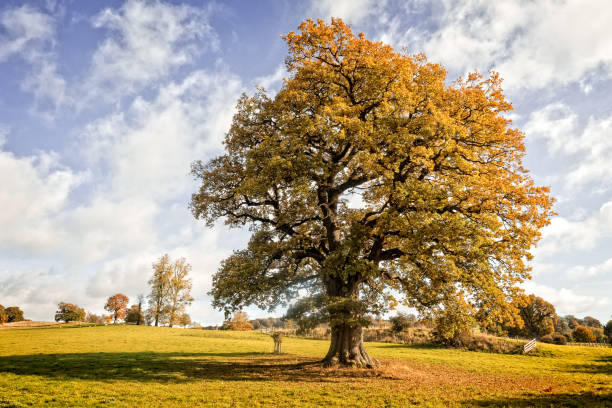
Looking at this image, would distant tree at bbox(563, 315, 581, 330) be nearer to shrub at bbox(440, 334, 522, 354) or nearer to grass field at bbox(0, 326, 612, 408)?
shrub at bbox(440, 334, 522, 354)

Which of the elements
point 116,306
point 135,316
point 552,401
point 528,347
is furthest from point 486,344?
point 116,306

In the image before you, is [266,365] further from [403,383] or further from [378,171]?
[378,171]

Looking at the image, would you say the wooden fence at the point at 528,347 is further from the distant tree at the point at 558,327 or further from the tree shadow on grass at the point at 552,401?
the distant tree at the point at 558,327

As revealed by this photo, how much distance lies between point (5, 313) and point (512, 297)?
12666 centimetres

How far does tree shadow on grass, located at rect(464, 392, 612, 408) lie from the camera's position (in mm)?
11711

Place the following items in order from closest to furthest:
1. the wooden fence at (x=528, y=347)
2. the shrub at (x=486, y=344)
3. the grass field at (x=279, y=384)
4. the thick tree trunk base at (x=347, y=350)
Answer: the grass field at (x=279, y=384) → the thick tree trunk base at (x=347, y=350) → the wooden fence at (x=528, y=347) → the shrub at (x=486, y=344)

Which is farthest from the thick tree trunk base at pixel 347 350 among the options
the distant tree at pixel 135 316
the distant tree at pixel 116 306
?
the distant tree at pixel 116 306

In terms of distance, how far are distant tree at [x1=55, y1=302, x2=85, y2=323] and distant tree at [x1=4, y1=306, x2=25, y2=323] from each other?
1173cm

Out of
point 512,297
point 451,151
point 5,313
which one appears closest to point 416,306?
point 512,297

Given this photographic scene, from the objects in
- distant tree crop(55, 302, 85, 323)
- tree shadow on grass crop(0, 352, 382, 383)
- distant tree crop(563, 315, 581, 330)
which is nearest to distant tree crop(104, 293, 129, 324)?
distant tree crop(55, 302, 85, 323)

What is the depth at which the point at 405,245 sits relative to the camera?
17016mm

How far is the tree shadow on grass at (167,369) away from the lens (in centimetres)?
1650

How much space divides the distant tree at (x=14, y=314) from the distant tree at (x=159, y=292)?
60.5 meters

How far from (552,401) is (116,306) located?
105577mm
